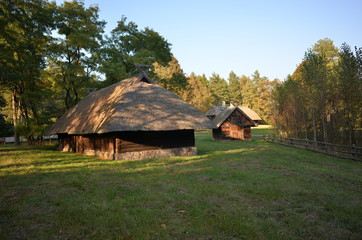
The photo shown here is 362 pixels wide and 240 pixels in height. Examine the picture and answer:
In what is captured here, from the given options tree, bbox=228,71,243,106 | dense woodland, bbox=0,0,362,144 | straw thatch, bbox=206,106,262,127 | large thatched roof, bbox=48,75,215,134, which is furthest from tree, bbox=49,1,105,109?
tree, bbox=228,71,243,106

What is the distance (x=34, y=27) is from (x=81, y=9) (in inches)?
245

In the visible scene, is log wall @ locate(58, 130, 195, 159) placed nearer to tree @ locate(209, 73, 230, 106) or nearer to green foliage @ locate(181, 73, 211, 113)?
green foliage @ locate(181, 73, 211, 113)

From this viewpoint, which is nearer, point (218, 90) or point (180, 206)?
point (180, 206)

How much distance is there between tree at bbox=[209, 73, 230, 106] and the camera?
8656 cm

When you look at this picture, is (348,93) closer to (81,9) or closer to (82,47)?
(82,47)

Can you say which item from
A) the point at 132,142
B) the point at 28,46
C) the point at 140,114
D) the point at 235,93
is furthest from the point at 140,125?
the point at 235,93

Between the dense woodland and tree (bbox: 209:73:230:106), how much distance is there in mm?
53349

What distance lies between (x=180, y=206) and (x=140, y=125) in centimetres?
900

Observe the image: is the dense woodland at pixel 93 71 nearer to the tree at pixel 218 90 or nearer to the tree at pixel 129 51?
the tree at pixel 129 51

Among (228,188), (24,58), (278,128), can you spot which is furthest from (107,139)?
(278,128)

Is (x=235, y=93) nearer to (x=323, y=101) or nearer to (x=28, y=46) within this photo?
(x=323, y=101)

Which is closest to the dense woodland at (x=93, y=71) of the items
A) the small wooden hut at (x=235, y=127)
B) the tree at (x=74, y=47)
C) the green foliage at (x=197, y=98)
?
the tree at (x=74, y=47)

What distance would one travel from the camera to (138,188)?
7.68 metres

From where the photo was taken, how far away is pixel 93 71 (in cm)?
2983
